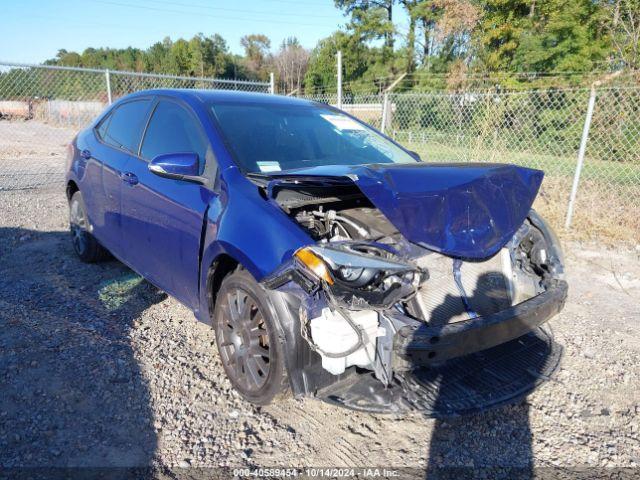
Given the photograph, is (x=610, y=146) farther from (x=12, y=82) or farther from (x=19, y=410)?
(x=12, y=82)

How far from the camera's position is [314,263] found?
2.06 meters

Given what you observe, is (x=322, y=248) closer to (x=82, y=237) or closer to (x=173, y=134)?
(x=173, y=134)

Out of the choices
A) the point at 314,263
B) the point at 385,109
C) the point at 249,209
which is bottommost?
the point at 314,263

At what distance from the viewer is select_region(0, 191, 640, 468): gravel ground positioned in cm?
222

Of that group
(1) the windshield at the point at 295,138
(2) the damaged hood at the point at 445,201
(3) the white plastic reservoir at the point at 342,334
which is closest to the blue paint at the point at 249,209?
(2) the damaged hood at the point at 445,201

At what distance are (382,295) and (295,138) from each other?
1611 millimetres

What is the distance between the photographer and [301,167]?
9.61ft

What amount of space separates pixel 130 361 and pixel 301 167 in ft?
5.38

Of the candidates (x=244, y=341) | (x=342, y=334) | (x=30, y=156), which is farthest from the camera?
(x=30, y=156)

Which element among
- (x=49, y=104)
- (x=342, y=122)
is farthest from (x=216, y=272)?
(x=49, y=104)

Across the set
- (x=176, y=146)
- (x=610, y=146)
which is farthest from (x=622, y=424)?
(x=610, y=146)

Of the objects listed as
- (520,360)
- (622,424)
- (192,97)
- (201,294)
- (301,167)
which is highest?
(192,97)

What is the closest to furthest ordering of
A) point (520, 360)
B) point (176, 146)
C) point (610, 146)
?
point (520, 360)
point (176, 146)
point (610, 146)

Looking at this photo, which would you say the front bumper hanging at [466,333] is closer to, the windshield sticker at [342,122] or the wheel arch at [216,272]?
the wheel arch at [216,272]
